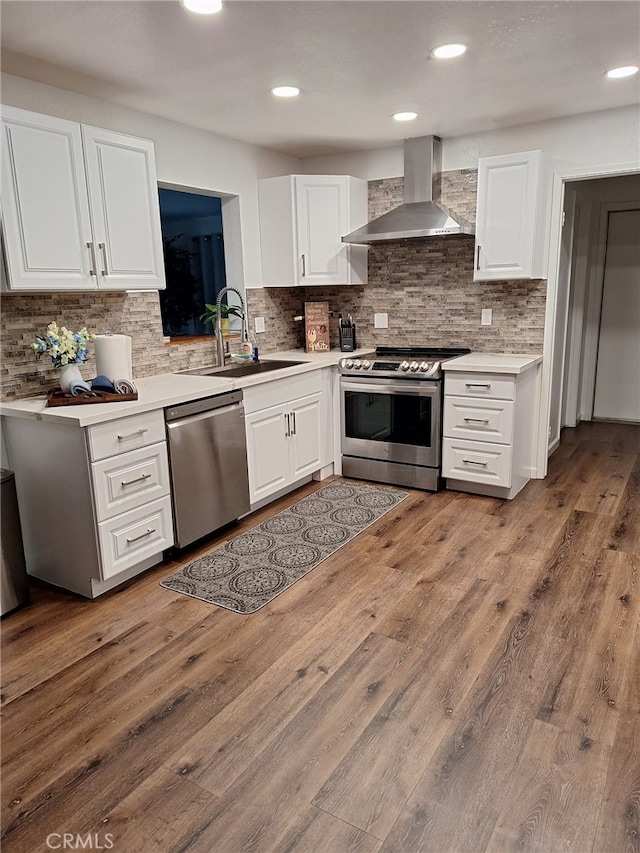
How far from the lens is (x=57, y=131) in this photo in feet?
8.36

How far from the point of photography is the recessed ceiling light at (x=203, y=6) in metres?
2.03

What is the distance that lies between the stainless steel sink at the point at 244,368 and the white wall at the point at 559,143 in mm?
1665

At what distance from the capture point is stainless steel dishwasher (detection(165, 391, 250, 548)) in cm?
296

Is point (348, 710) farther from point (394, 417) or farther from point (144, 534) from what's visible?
point (394, 417)

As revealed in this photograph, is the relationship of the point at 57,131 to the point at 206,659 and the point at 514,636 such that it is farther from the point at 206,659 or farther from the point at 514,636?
the point at 514,636

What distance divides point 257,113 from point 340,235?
1.15 m

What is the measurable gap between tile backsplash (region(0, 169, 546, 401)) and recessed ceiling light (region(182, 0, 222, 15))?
1.51 m

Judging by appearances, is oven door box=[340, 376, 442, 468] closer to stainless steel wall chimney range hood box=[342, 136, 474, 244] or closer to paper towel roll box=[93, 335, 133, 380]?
stainless steel wall chimney range hood box=[342, 136, 474, 244]

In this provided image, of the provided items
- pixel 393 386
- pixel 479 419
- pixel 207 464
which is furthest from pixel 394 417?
pixel 207 464

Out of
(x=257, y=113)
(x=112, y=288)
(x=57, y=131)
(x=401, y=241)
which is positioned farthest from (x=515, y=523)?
A: (x=57, y=131)

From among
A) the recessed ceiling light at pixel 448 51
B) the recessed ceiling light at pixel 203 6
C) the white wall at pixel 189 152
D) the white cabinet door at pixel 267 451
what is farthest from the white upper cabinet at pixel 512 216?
the recessed ceiling light at pixel 203 6

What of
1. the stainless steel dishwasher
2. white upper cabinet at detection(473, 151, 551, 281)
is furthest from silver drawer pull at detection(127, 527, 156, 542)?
white upper cabinet at detection(473, 151, 551, 281)

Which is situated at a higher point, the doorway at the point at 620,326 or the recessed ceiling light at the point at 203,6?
the recessed ceiling light at the point at 203,6

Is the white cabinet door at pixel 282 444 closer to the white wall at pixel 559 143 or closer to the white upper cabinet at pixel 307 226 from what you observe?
the white upper cabinet at pixel 307 226
